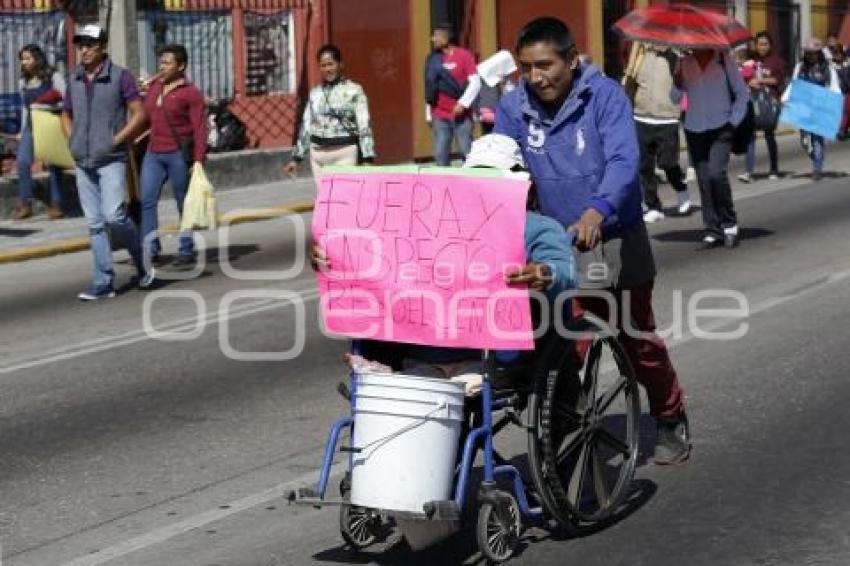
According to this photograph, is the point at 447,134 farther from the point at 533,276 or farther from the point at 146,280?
the point at 533,276

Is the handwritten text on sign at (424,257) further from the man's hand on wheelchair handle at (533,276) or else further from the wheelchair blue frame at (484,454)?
the wheelchair blue frame at (484,454)

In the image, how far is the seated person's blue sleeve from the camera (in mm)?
6434

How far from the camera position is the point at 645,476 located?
25.2 ft

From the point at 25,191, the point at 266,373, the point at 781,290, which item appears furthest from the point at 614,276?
the point at 25,191

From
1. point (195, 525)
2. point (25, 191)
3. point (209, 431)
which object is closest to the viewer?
point (195, 525)

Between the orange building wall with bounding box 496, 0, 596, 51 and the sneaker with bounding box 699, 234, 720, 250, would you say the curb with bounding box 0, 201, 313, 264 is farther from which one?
the orange building wall with bounding box 496, 0, 596, 51

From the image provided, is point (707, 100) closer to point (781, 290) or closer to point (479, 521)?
point (781, 290)

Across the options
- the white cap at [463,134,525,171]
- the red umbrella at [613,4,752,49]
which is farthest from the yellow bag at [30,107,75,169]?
the white cap at [463,134,525,171]

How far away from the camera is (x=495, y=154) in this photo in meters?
6.64

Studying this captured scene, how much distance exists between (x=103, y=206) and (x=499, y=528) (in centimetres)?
802

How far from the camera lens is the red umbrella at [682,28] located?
15.9 metres

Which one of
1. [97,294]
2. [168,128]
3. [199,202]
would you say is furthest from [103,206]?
[168,128]

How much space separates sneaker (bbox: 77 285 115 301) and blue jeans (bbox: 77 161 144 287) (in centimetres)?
4

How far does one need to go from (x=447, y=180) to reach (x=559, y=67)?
820 mm
